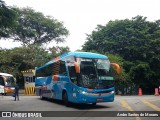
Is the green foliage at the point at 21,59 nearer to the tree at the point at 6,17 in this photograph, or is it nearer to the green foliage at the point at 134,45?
the green foliage at the point at 134,45

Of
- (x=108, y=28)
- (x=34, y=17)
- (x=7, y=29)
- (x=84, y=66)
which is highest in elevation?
(x=34, y=17)

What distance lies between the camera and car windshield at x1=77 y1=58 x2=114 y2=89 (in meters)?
17.2

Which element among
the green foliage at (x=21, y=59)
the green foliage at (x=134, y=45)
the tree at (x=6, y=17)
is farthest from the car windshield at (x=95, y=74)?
the green foliage at (x=21, y=59)

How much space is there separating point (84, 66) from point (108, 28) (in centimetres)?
3058

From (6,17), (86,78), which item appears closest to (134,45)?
(86,78)

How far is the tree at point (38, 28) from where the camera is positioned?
59.0 metres

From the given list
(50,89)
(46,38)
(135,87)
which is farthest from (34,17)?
(50,89)

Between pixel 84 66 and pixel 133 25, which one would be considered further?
pixel 133 25

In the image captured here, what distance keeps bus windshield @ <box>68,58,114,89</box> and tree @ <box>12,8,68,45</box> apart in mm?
40939

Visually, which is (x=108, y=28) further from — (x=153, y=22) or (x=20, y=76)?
(x=20, y=76)

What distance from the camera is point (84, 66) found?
1753cm

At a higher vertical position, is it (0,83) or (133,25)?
(133,25)

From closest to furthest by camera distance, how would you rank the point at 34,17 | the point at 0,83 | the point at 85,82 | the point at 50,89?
the point at 85,82, the point at 50,89, the point at 0,83, the point at 34,17

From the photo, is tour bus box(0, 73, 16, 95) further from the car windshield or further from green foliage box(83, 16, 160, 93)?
the car windshield
